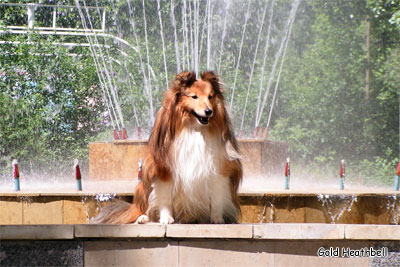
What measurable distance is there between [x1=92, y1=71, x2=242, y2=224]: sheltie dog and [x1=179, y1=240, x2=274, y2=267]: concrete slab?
54 centimetres

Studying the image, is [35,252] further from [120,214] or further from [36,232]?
[120,214]

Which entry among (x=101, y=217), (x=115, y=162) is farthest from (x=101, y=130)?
(x=101, y=217)

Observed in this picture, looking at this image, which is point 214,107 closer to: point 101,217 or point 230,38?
point 101,217

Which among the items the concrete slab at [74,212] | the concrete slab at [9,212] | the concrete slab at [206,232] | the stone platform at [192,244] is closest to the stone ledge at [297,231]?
the stone platform at [192,244]

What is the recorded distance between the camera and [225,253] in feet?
14.7

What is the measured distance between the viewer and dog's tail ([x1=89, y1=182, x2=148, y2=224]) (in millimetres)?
5189

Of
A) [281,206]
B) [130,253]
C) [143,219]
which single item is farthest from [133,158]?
[130,253]

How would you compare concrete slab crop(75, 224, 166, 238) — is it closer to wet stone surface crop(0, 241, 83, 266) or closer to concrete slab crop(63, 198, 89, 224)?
wet stone surface crop(0, 241, 83, 266)

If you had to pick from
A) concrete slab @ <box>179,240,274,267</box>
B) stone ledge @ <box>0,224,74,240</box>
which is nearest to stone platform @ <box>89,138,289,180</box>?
concrete slab @ <box>179,240,274,267</box>

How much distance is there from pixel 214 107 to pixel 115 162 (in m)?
5.49

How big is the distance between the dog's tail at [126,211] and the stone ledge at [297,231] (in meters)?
1.11

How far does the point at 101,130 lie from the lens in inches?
829

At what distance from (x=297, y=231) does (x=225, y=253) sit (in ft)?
1.74

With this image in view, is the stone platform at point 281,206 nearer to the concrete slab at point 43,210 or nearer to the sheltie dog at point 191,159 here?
the concrete slab at point 43,210
